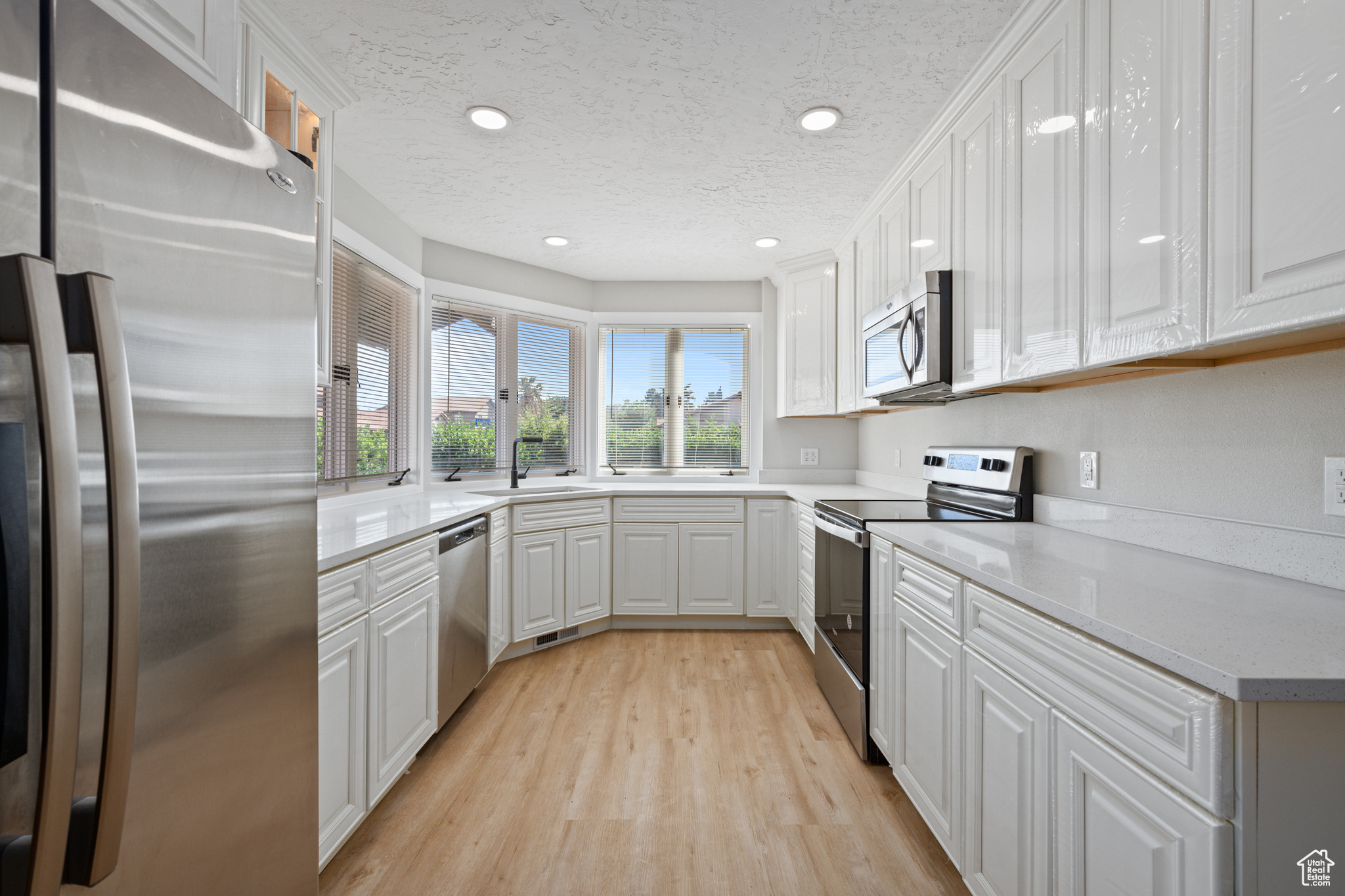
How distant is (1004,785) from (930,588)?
503mm

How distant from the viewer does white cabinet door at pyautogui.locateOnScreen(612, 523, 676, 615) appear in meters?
3.63

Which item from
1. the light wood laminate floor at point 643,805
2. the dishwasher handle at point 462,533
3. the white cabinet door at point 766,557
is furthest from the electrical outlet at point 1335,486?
the white cabinet door at point 766,557

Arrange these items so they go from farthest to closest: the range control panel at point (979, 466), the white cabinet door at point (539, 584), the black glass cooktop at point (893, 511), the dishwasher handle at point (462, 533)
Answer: the white cabinet door at point (539, 584), the dishwasher handle at point (462, 533), the black glass cooktop at point (893, 511), the range control panel at point (979, 466)

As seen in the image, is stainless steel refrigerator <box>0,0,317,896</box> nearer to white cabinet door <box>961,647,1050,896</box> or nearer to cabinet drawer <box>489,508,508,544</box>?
white cabinet door <box>961,647,1050,896</box>

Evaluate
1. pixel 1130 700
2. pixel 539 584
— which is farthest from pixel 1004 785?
pixel 539 584

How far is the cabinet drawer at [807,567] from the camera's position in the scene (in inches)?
117

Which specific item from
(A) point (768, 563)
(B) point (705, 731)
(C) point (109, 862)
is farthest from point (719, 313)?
(C) point (109, 862)

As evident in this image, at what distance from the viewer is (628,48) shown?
1.77 m

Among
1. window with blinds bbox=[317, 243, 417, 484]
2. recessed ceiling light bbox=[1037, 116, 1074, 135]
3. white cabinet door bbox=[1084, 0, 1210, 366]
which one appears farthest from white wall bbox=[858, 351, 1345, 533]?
window with blinds bbox=[317, 243, 417, 484]

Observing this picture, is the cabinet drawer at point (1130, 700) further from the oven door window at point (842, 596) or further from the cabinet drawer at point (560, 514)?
the cabinet drawer at point (560, 514)

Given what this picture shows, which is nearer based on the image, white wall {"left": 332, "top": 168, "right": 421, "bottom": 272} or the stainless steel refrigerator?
the stainless steel refrigerator

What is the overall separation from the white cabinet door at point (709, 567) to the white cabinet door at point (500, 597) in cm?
106

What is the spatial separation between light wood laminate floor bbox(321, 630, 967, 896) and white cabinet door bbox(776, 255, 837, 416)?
1.66 m

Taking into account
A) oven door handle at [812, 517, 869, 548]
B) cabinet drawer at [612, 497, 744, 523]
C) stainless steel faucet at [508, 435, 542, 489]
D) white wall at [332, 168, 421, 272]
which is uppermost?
white wall at [332, 168, 421, 272]
